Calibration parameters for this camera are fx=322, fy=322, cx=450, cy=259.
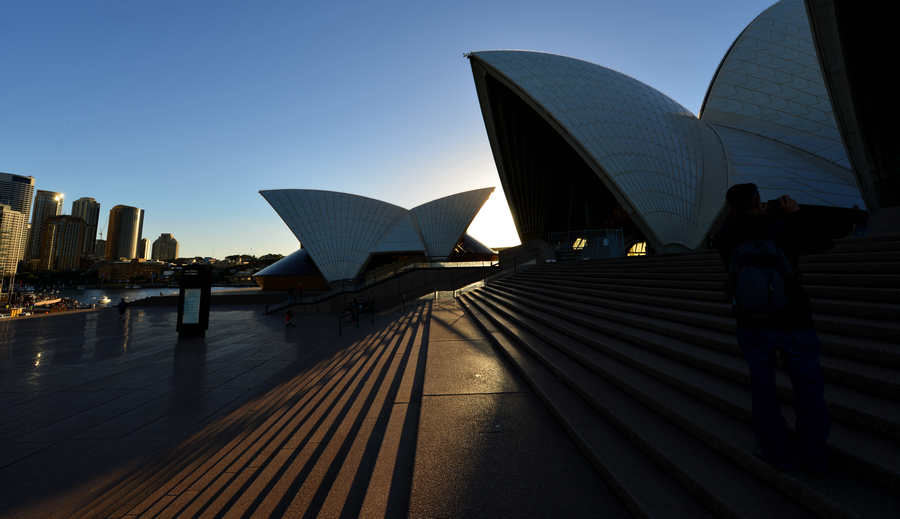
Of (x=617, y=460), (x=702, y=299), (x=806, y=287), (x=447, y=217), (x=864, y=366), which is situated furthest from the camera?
(x=447, y=217)

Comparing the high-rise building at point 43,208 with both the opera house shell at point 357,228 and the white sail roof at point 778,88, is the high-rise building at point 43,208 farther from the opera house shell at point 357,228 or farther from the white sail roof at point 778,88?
the white sail roof at point 778,88

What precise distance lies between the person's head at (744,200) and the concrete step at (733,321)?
7.74 feet

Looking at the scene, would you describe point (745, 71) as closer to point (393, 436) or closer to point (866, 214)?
point (866, 214)

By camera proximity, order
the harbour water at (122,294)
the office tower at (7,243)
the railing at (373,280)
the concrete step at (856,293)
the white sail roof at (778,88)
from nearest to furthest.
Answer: the concrete step at (856,293)
the white sail roof at (778,88)
the railing at (373,280)
the harbour water at (122,294)
the office tower at (7,243)

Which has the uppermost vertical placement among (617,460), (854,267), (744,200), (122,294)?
(744,200)

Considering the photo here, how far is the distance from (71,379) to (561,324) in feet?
31.9

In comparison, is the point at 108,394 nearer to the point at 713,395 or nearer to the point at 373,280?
the point at 713,395

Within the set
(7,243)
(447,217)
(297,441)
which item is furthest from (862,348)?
(7,243)

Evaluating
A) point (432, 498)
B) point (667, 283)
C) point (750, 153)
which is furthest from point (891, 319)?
point (750, 153)

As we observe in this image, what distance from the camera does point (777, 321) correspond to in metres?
1.82

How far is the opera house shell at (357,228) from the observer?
1188 inches

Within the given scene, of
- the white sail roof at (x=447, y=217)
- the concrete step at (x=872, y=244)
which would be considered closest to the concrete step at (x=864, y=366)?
the concrete step at (x=872, y=244)

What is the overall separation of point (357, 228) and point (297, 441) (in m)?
30.3

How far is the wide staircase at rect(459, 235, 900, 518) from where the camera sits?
1.76m
